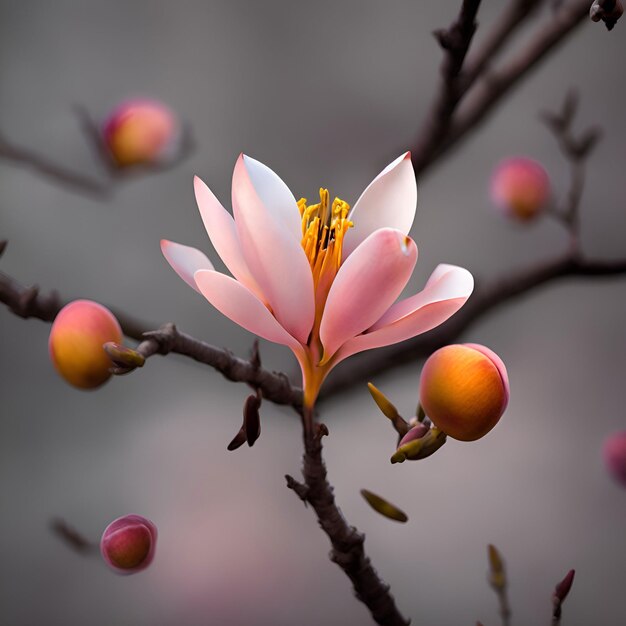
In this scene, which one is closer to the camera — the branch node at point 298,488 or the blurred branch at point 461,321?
the branch node at point 298,488

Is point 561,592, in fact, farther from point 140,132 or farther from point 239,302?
point 140,132

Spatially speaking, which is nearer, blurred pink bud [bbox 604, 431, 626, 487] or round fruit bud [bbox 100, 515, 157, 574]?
round fruit bud [bbox 100, 515, 157, 574]

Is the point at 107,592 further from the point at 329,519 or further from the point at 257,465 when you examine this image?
the point at 329,519

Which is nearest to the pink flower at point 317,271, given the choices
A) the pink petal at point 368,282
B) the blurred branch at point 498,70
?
the pink petal at point 368,282

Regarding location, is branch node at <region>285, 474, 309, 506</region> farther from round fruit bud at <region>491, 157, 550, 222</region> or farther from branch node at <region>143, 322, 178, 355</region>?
round fruit bud at <region>491, 157, 550, 222</region>

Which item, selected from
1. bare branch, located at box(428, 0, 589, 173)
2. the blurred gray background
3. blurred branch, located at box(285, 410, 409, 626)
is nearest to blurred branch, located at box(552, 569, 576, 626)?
blurred branch, located at box(285, 410, 409, 626)

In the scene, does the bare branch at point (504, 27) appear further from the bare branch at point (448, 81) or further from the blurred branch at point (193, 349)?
the blurred branch at point (193, 349)
